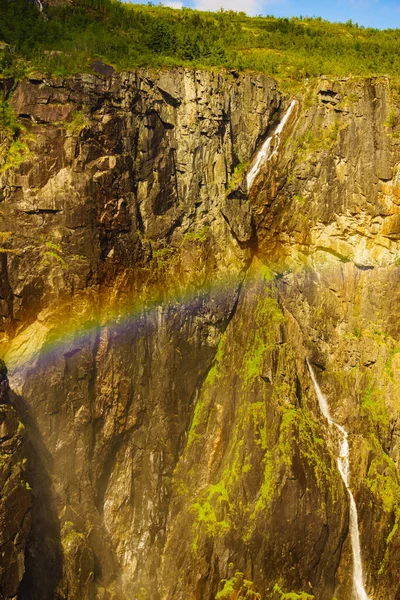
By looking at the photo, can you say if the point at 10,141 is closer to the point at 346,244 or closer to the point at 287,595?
the point at 346,244

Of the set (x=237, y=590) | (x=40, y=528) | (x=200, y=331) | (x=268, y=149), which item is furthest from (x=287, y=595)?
(x=268, y=149)

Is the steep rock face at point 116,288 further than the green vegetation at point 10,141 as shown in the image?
Yes

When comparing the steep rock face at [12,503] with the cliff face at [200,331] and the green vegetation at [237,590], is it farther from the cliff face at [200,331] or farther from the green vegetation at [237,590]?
the green vegetation at [237,590]

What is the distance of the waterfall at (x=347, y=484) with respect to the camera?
20781 millimetres

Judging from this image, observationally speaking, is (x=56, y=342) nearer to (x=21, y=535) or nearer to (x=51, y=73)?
(x=21, y=535)

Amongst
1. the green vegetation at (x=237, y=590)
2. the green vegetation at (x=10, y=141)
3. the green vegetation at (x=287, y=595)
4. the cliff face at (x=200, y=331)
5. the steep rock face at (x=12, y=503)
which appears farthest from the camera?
the green vegetation at (x=287, y=595)

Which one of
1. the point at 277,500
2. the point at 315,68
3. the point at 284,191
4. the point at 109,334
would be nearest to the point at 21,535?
the point at 109,334

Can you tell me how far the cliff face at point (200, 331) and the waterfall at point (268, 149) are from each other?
A: 31 cm

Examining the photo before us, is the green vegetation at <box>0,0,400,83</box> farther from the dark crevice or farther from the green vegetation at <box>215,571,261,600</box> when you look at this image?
the green vegetation at <box>215,571,261,600</box>

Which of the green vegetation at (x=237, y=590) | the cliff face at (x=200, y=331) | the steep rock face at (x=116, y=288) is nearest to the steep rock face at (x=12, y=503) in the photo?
the cliff face at (x=200, y=331)

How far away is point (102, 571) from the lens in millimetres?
Result: 19406

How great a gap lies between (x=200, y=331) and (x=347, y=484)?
8.59 m

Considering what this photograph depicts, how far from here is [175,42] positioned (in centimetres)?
2386

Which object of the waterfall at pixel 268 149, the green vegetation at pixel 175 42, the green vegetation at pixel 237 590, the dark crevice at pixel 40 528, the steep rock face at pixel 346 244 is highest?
the green vegetation at pixel 175 42
